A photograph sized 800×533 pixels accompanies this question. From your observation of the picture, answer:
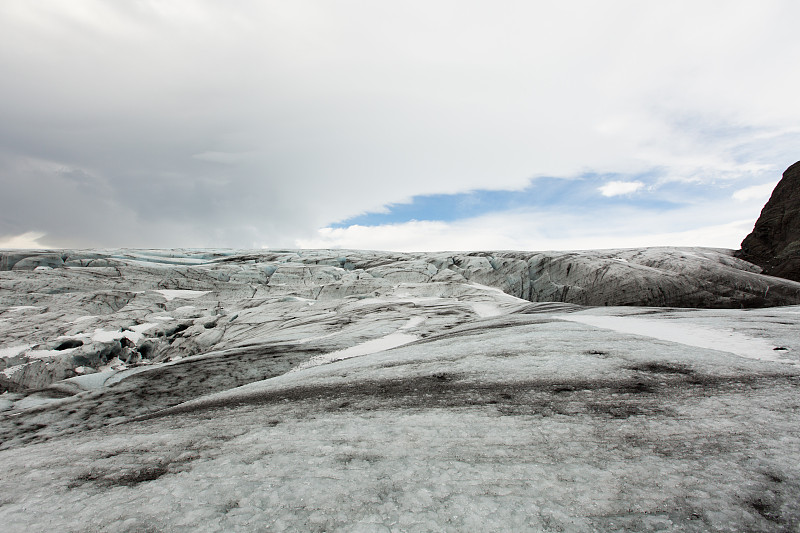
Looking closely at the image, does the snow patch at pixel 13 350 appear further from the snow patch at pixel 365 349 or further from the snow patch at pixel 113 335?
the snow patch at pixel 365 349

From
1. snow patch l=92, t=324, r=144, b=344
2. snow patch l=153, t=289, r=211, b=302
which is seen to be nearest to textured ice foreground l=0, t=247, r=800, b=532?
snow patch l=92, t=324, r=144, b=344

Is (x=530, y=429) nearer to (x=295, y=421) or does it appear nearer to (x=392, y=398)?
(x=392, y=398)

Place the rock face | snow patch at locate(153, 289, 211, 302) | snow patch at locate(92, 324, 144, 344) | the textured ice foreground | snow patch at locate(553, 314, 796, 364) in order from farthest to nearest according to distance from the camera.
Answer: the rock face → snow patch at locate(153, 289, 211, 302) → snow patch at locate(92, 324, 144, 344) → snow patch at locate(553, 314, 796, 364) → the textured ice foreground

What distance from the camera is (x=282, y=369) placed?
8625mm

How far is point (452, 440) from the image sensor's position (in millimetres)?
3461

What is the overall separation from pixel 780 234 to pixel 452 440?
118ft

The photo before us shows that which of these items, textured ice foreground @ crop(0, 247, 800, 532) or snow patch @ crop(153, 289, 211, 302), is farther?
snow patch @ crop(153, 289, 211, 302)

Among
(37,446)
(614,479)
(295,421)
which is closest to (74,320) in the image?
(37,446)

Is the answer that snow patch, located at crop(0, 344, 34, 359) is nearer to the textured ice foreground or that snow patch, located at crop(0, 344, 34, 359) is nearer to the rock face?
the textured ice foreground

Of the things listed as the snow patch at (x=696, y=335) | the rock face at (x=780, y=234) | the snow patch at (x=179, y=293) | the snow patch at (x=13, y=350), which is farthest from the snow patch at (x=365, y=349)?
the rock face at (x=780, y=234)

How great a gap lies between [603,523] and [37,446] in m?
5.63

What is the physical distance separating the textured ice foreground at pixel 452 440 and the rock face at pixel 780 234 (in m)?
24.0

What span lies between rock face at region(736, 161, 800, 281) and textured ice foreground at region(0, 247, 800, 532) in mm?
24046

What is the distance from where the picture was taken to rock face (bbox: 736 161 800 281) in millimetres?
25906
